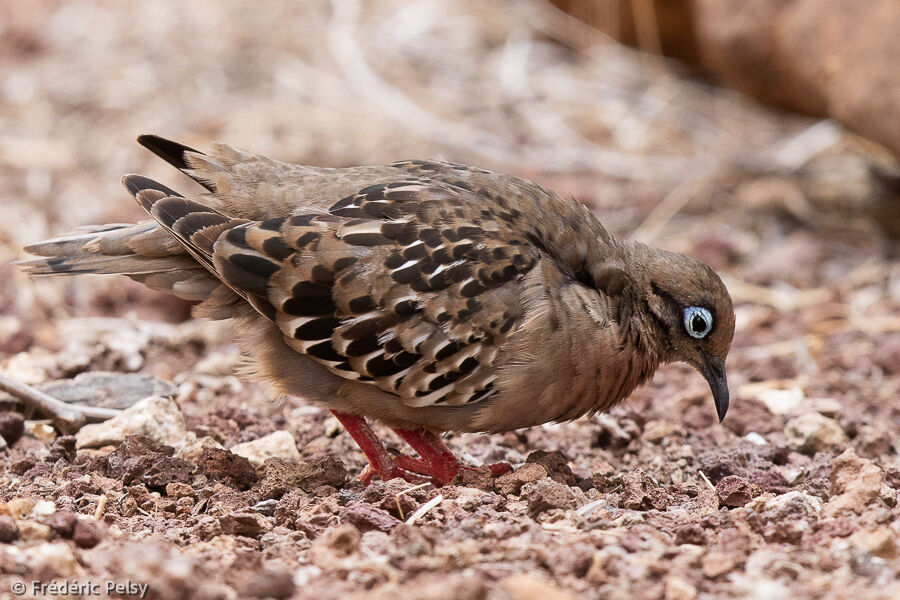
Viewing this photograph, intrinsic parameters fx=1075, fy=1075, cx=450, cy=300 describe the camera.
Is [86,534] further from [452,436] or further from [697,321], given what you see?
[697,321]

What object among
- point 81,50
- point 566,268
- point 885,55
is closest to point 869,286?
point 885,55

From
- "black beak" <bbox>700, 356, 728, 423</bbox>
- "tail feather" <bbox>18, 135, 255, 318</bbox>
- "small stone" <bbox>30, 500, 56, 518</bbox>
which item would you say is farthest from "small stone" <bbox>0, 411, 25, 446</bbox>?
"black beak" <bbox>700, 356, 728, 423</bbox>

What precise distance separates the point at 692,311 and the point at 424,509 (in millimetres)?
1573

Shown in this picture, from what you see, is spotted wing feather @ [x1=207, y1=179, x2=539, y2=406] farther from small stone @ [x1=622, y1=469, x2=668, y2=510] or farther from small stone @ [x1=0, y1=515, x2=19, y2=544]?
small stone @ [x1=0, y1=515, x2=19, y2=544]

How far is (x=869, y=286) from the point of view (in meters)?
7.50

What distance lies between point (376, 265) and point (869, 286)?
4.55 metres

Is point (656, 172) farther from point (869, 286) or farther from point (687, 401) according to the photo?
point (687, 401)

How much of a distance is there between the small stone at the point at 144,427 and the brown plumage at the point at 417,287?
50 cm

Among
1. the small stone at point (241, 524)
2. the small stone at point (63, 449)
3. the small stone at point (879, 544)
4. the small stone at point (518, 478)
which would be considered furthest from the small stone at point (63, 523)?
the small stone at point (879, 544)

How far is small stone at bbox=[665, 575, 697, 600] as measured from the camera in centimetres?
304

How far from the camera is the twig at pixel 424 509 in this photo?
3797 mm

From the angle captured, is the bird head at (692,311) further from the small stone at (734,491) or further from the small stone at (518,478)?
the small stone at (518,478)

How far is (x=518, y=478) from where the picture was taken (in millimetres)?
4117

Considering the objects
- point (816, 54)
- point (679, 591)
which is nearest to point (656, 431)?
point (679, 591)
